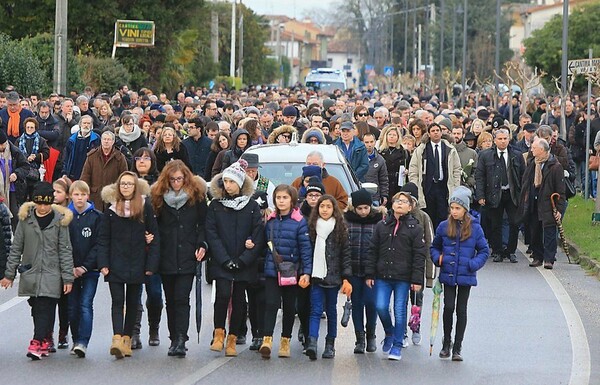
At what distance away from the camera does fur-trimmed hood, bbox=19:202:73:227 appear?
1158cm

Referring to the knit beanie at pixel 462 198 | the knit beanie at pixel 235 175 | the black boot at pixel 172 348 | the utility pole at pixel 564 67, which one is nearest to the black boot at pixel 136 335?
the black boot at pixel 172 348

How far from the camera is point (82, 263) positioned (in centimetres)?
1175

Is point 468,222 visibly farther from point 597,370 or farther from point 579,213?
point 579,213

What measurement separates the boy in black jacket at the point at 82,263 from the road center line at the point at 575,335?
3912 mm

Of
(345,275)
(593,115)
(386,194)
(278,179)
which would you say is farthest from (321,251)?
(593,115)

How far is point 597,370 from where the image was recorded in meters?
11.5

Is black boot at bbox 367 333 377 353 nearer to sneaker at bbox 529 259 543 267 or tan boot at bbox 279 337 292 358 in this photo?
tan boot at bbox 279 337 292 358

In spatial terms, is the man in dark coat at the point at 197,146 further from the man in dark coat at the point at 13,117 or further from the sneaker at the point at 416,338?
the sneaker at the point at 416,338

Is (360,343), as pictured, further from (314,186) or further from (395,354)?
(314,186)

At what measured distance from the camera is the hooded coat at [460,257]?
11898mm

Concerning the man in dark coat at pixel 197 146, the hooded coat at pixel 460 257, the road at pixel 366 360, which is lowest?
the road at pixel 366 360

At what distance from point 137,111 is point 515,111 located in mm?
16863

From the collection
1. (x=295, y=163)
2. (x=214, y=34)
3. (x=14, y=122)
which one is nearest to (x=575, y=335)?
(x=295, y=163)

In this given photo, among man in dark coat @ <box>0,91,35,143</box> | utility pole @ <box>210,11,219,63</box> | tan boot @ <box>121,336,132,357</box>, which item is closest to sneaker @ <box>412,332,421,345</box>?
tan boot @ <box>121,336,132,357</box>
